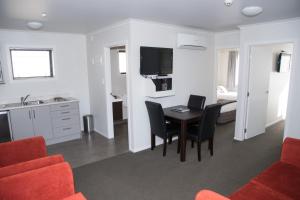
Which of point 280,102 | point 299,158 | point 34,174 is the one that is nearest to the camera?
point 34,174

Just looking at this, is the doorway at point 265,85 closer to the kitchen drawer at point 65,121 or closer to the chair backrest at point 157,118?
the chair backrest at point 157,118

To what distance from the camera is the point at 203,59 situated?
16.0ft

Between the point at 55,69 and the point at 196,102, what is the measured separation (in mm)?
3232

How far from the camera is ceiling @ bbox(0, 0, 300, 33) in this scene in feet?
8.29

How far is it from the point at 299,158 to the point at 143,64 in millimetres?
2579

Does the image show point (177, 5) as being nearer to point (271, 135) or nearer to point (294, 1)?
point (294, 1)

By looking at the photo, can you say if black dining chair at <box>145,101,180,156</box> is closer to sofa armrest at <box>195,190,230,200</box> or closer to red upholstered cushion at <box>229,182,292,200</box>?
red upholstered cushion at <box>229,182,292,200</box>

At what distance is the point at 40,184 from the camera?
5.56ft

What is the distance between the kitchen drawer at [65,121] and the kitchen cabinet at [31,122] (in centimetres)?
12

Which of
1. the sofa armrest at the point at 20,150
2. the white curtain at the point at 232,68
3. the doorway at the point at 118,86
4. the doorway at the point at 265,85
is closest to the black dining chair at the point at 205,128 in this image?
the doorway at the point at 265,85

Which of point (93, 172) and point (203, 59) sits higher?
point (203, 59)

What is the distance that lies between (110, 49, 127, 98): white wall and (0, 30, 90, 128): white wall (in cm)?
79

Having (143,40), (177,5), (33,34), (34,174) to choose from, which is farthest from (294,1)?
(33,34)

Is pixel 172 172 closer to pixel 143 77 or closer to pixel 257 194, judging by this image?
pixel 257 194
